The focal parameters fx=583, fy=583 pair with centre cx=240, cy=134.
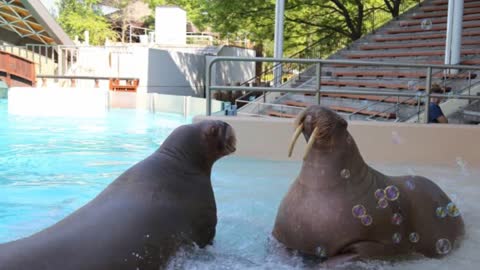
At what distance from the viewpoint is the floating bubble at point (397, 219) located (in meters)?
3.40

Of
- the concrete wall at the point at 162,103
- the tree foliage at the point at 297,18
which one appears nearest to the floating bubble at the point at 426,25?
the tree foliage at the point at 297,18

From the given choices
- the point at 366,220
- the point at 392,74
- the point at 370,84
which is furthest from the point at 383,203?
the point at 392,74

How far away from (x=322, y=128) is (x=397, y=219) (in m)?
0.72

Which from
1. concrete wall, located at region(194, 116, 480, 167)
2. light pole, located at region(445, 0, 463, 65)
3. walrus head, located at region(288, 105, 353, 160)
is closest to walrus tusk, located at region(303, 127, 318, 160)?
walrus head, located at region(288, 105, 353, 160)

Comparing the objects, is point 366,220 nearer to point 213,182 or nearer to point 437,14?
point 213,182

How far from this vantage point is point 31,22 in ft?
98.7

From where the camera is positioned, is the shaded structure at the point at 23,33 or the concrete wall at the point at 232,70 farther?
the concrete wall at the point at 232,70

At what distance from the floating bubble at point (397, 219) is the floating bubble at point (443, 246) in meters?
0.35

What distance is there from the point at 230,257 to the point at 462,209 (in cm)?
242

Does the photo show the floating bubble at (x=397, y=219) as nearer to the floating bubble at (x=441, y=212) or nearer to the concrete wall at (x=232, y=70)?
the floating bubble at (x=441, y=212)

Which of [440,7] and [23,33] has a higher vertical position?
[440,7]

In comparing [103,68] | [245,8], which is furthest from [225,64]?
[245,8]

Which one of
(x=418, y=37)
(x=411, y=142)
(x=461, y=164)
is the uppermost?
(x=418, y=37)

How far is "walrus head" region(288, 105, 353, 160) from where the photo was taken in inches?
129
